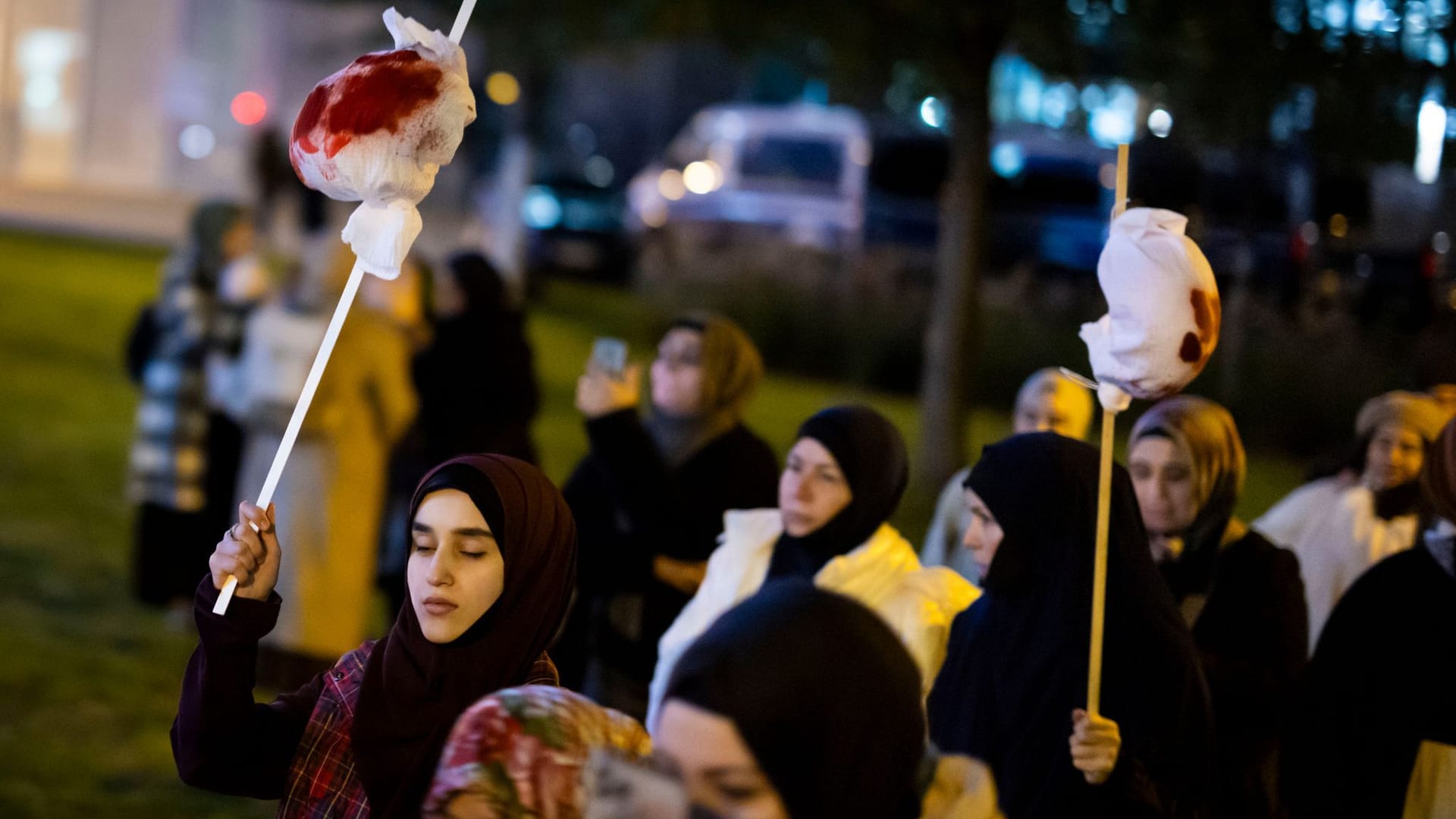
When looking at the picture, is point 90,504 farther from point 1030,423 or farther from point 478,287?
point 1030,423

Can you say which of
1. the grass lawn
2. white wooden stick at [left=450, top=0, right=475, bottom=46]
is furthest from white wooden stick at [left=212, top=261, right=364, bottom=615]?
the grass lawn

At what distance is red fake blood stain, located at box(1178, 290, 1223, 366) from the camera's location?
3469 mm

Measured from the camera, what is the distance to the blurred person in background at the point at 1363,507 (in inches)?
230

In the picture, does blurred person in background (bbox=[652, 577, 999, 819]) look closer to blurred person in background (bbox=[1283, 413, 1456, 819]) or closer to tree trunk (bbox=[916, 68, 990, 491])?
blurred person in background (bbox=[1283, 413, 1456, 819])

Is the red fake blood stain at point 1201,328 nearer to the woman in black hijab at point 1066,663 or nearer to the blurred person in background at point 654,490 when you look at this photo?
the woman in black hijab at point 1066,663

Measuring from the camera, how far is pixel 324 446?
763cm

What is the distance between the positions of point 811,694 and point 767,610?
137 millimetres

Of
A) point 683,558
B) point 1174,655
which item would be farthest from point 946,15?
point 1174,655

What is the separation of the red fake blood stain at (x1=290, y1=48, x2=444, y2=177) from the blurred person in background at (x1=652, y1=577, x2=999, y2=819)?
1327mm

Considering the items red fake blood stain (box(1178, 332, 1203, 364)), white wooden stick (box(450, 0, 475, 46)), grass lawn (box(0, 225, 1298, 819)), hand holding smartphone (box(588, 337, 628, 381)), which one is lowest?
grass lawn (box(0, 225, 1298, 819))

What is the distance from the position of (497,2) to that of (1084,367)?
5.52 meters

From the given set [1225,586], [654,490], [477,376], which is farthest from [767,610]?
[477,376]

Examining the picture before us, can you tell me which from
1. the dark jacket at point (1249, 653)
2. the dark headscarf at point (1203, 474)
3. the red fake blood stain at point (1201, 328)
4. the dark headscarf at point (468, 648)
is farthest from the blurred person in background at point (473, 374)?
the red fake blood stain at point (1201, 328)

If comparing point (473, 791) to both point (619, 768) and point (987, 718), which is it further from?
point (987, 718)
